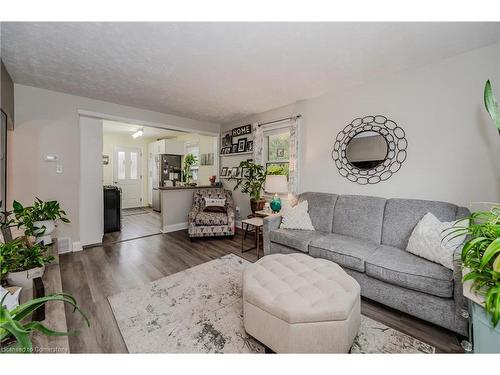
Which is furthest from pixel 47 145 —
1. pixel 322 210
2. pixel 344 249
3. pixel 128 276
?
pixel 344 249

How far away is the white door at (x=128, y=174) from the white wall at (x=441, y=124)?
20.9 ft

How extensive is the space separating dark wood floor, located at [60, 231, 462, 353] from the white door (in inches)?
139

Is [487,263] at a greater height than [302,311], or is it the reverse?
[487,263]

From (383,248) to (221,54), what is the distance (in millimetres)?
2533

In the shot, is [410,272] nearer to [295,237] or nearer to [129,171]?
[295,237]

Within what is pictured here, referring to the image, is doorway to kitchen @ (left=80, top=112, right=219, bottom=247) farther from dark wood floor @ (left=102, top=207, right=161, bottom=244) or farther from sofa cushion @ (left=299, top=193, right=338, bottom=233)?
sofa cushion @ (left=299, top=193, right=338, bottom=233)

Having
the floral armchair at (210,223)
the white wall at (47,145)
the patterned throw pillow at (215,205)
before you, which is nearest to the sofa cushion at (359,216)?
the floral armchair at (210,223)

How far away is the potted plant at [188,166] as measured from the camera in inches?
225

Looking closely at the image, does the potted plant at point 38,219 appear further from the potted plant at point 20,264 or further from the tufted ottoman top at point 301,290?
the tufted ottoman top at point 301,290

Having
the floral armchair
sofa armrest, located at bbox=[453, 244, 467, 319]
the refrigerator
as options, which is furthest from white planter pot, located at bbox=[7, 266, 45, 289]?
the refrigerator

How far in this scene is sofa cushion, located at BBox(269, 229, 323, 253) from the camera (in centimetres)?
238

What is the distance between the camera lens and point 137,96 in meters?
3.14

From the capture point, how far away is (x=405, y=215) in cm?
217
